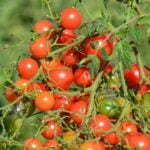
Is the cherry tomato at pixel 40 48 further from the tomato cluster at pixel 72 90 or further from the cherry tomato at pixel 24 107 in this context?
the cherry tomato at pixel 24 107

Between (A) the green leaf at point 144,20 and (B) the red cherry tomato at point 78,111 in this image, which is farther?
(A) the green leaf at point 144,20

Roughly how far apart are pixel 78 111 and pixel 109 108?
0.29ft

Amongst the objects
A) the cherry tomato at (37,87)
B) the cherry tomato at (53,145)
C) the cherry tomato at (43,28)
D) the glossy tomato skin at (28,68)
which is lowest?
the cherry tomato at (53,145)

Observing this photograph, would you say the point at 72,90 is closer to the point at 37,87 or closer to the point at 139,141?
the point at 37,87

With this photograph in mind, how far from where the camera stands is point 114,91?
1590 millimetres

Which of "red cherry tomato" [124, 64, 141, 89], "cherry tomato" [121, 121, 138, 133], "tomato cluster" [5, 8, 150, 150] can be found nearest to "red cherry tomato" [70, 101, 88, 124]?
"tomato cluster" [5, 8, 150, 150]

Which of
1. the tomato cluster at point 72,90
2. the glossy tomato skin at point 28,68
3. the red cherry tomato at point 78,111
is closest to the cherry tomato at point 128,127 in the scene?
the tomato cluster at point 72,90

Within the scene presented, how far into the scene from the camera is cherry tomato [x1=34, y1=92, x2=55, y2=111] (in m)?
1.49

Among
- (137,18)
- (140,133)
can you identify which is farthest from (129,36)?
(140,133)

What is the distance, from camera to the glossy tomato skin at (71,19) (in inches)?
63.9

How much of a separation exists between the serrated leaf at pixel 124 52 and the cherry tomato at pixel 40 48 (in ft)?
0.66

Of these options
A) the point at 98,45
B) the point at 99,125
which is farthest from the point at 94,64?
the point at 99,125

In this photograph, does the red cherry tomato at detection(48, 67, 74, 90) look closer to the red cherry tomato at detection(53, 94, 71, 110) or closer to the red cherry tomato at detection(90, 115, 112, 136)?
the red cherry tomato at detection(53, 94, 71, 110)

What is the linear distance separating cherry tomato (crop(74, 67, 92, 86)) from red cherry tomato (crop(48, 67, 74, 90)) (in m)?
0.02
